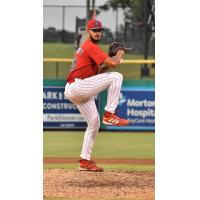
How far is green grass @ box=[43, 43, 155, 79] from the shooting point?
2362cm

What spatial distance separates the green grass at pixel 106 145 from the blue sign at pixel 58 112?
9.1 inches

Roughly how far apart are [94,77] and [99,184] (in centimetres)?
131

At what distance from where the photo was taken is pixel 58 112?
52.3 feet

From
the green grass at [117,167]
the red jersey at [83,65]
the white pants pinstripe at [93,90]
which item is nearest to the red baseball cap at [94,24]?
the red jersey at [83,65]

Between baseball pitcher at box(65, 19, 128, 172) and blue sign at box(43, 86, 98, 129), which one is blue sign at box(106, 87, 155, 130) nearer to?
blue sign at box(43, 86, 98, 129)

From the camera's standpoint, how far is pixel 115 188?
28.7ft

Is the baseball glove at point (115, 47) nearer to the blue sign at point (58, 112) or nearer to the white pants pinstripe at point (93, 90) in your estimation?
the white pants pinstripe at point (93, 90)

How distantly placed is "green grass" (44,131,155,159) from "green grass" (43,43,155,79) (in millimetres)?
7019

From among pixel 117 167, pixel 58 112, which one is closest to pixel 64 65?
pixel 58 112

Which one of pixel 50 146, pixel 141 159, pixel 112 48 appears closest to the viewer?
pixel 112 48
